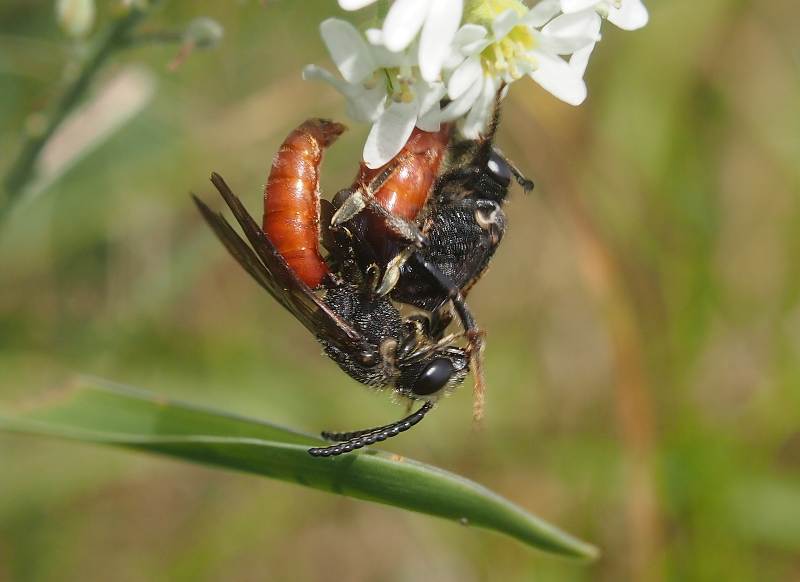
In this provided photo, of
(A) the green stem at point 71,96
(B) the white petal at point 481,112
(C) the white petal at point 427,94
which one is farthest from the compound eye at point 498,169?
(A) the green stem at point 71,96

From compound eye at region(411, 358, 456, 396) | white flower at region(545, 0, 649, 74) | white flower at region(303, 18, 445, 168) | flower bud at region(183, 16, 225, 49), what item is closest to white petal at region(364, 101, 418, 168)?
white flower at region(303, 18, 445, 168)

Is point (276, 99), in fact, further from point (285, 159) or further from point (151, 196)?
point (285, 159)

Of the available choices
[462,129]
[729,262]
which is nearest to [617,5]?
[462,129]

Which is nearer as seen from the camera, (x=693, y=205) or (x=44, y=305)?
(x=44, y=305)

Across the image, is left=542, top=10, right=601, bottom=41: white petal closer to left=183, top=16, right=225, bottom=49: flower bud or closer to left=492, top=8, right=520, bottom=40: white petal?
left=492, top=8, right=520, bottom=40: white petal

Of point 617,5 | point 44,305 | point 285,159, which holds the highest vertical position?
point 617,5

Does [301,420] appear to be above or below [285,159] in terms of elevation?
below
